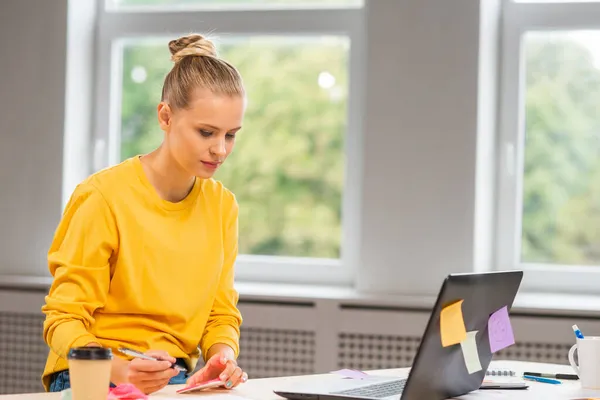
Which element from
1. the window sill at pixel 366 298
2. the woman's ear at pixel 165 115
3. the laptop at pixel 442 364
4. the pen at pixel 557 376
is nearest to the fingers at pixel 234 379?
the laptop at pixel 442 364

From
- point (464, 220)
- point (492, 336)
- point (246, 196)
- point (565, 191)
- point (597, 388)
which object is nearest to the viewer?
point (492, 336)

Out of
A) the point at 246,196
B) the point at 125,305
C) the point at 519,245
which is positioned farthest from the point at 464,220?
the point at 125,305

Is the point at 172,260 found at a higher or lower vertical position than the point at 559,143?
lower

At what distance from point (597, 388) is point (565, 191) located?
1.83 m

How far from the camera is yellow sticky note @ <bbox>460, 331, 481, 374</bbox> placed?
163 cm

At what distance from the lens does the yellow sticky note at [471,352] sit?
→ 1.63 m

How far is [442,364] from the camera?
1.55 meters

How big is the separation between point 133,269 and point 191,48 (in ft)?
1.74

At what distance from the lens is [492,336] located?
1.71m

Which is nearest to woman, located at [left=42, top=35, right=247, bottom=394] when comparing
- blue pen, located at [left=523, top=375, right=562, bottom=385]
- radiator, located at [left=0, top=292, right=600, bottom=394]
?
blue pen, located at [left=523, top=375, right=562, bottom=385]

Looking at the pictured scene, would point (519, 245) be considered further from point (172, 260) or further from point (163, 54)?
point (172, 260)

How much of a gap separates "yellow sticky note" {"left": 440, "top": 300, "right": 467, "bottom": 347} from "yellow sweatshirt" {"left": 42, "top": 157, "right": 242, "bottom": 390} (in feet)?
2.21

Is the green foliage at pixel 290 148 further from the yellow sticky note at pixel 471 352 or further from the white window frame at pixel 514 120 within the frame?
the yellow sticky note at pixel 471 352

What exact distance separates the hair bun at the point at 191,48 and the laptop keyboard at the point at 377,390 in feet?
2.79
